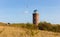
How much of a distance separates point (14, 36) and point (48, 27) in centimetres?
3240

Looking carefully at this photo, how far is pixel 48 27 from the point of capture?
2087 inches

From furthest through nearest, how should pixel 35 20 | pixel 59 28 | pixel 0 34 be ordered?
pixel 35 20 → pixel 59 28 → pixel 0 34

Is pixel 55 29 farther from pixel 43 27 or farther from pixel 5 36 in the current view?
pixel 5 36

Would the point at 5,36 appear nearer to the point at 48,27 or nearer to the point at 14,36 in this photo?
the point at 14,36

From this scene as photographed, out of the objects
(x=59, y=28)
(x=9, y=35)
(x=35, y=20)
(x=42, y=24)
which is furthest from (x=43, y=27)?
(x=9, y=35)

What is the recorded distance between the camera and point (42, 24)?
53.1 m

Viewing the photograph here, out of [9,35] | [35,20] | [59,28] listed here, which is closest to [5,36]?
[9,35]

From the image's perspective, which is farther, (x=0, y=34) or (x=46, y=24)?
(x=46, y=24)

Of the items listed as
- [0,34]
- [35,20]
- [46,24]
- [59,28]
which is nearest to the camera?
[0,34]

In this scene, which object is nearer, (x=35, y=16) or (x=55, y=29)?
(x=55, y=29)

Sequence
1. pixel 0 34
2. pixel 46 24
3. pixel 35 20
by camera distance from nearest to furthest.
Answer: pixel 0 34 < pixel 46 24 < pixel 35 20

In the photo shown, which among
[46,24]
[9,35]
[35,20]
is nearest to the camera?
[9,35]

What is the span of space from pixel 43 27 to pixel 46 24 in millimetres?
2223

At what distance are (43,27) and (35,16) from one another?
53.8 ft
